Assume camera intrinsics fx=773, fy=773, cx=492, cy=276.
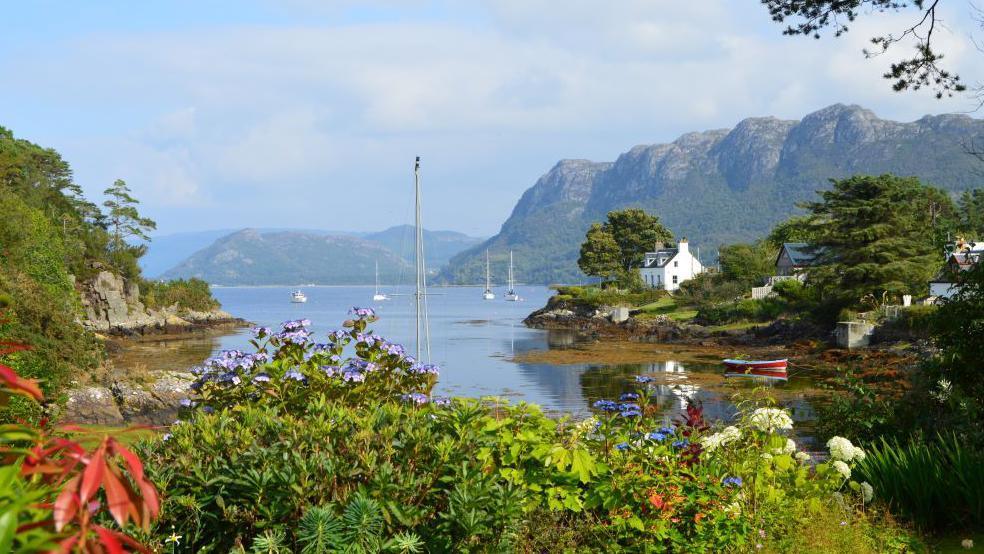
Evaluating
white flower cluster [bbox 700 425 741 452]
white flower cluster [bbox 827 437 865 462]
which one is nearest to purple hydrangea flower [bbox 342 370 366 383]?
white flower cluster [bbox 700 425 741 452]

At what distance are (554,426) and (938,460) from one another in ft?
12.5

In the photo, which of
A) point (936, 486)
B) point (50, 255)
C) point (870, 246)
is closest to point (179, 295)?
point (50, 255)

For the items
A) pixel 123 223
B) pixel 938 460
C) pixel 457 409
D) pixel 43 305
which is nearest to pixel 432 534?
pixel 457 409

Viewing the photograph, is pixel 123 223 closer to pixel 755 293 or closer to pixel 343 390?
pixel 755 293

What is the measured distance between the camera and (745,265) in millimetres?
66688

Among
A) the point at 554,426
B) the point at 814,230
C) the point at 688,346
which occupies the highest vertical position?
the point at 814,230

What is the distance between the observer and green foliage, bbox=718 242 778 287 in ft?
214

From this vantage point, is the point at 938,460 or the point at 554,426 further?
the point at 938,460

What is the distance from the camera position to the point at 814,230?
47438mm

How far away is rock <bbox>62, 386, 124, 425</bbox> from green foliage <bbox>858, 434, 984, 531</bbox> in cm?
2109

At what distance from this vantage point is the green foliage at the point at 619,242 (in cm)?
9281

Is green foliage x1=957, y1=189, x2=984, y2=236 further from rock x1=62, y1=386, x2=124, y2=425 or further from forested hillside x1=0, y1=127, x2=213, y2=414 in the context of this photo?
rock x1=62, y1=386, x2=124, y2=425

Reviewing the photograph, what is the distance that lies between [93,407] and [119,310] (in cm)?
4367

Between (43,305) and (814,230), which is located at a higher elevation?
(814,230)
